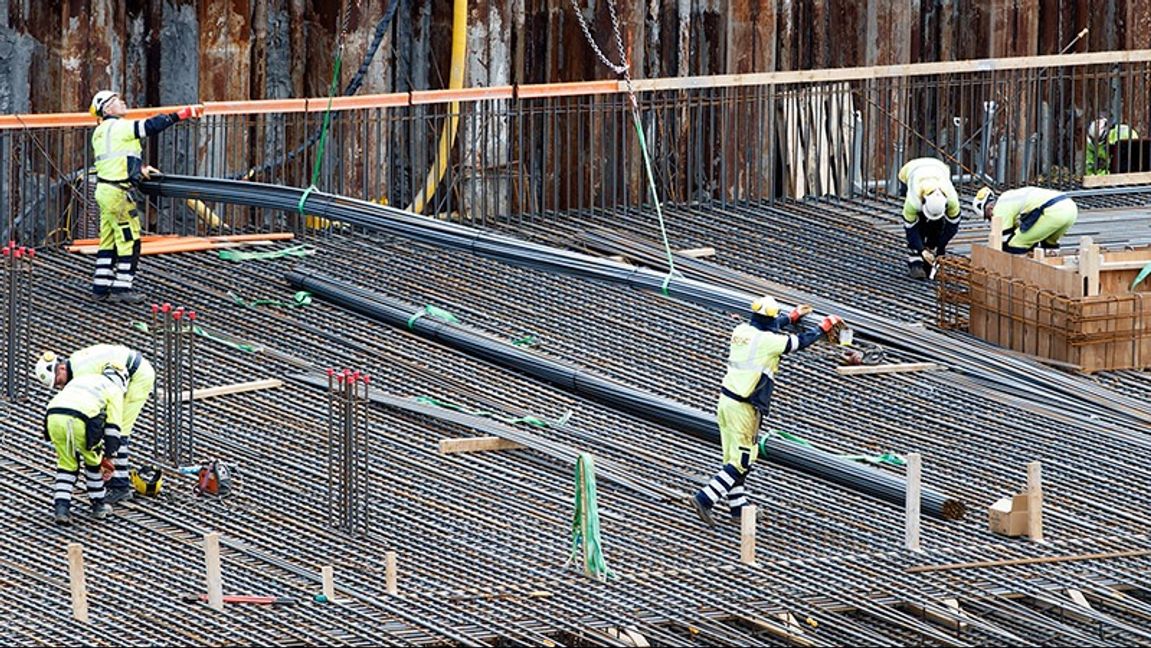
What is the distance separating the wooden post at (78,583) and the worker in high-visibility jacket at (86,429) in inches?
81.0

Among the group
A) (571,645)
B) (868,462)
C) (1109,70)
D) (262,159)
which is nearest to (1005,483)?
(868,462)

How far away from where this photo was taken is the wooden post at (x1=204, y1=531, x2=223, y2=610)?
791 inches

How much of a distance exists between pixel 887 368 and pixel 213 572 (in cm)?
775

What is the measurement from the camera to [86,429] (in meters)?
22.0

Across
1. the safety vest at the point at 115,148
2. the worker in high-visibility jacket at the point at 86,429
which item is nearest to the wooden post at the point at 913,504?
the worker in high-visibility jacket at the point at 86,429

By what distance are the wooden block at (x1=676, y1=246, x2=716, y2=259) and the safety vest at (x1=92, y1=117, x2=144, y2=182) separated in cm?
528

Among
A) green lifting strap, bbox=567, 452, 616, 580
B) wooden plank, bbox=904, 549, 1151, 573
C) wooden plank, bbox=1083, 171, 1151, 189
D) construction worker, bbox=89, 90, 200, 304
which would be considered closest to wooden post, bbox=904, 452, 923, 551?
wooden plank, bbox=904, 549, 1151, 573

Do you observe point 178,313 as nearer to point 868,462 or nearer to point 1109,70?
point 868,462

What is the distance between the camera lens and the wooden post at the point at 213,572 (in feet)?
65.9

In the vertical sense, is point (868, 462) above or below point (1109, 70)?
below

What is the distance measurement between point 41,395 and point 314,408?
2.18 meters

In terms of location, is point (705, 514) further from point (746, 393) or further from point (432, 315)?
point (432, 315)

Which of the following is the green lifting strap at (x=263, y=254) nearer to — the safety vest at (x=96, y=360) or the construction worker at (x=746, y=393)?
the safety vest at (x=96, y=360)

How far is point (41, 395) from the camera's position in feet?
82.4
